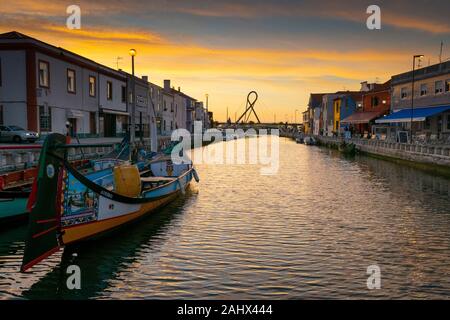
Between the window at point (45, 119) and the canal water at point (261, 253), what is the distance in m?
18.1

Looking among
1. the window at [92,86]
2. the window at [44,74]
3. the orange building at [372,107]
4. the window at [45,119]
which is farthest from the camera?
the orange building at [372,107]

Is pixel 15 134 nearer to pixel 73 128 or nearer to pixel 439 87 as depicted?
pixel 73 128

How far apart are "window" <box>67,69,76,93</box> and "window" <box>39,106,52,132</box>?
4376mm

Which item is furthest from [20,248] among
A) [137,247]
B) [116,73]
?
[116,73]

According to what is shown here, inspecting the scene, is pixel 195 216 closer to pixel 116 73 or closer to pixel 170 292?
pixel 170 292

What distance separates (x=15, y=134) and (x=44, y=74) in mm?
6460

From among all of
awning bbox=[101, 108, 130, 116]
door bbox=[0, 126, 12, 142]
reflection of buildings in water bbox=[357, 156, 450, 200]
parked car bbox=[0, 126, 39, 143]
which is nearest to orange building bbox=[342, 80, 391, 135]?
reflection of buildings in water bbox=[357, 156, 450, 200]

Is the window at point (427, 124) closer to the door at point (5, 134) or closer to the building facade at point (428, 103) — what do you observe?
the building facade at point (428, 103)

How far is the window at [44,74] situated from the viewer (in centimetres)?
3269

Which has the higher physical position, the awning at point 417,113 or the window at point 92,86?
the window at point 92,86

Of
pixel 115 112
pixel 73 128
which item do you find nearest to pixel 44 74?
pixel 73 128

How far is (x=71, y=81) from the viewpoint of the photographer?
38094 millimetres

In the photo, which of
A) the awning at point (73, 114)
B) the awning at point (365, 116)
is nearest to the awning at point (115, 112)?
the awning at point (73, 114)
